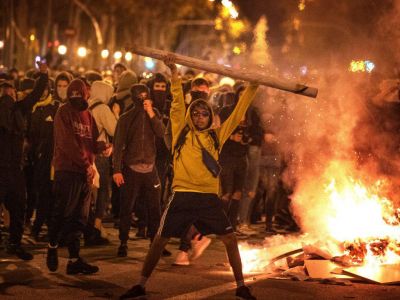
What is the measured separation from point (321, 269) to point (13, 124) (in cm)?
402

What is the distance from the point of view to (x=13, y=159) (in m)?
10.2

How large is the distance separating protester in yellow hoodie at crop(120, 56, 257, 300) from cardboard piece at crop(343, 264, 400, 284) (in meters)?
1.56

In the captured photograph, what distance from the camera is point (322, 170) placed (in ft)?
39.4

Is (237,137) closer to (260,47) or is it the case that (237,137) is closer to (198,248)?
(260,47)

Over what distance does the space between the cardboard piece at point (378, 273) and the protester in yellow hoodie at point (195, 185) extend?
156 cm

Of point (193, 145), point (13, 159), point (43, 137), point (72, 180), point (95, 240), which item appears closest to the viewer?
point (193, 145)

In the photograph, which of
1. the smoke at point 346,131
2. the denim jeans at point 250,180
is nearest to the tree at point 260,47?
the smoke at point 346,131

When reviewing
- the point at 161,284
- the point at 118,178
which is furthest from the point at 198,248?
the point at 161,284

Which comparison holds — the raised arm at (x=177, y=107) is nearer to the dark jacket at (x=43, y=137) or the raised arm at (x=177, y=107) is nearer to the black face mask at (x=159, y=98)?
the dark jacket at (x=43, y=137)

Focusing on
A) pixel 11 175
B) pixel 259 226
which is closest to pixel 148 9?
pixel 259 226

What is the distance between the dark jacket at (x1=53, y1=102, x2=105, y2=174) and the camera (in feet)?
30.3

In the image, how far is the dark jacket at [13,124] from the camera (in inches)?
400

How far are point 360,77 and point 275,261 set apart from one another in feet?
9.94

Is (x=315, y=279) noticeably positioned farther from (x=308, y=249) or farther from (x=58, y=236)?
(x=58, y=236)
